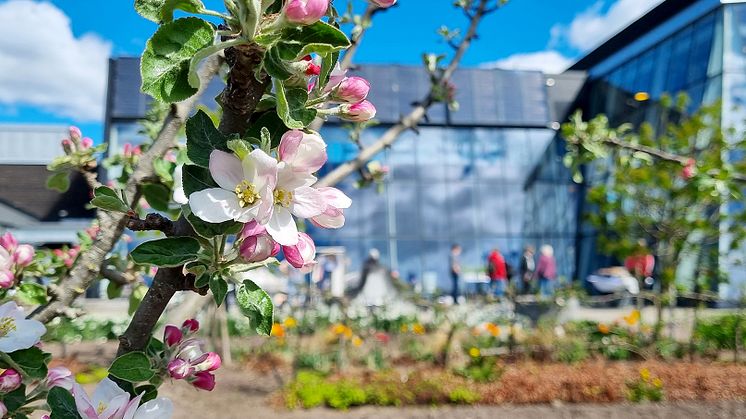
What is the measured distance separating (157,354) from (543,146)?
23.5m

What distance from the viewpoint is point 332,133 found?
20.5 m

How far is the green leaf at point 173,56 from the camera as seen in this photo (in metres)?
0.60

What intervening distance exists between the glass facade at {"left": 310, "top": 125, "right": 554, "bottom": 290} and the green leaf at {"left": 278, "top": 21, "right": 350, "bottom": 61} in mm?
19466

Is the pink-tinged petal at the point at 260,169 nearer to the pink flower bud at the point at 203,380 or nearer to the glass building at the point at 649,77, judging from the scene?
the pink flower bud at the point at 203,380

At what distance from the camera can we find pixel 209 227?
707mm

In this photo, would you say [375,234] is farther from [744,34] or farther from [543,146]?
[744,34]

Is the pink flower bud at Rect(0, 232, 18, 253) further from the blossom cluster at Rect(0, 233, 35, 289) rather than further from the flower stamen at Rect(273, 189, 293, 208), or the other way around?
the flower stamen at Rect(273, 189, 293, 208)

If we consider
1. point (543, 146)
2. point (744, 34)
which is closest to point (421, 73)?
point (543, 146)

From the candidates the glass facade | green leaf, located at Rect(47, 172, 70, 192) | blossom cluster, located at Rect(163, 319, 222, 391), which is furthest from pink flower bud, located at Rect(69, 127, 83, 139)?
the glass facade

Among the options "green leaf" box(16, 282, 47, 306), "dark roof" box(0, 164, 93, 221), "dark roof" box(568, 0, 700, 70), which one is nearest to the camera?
"green leaf" box(16, 282, 47, 306)

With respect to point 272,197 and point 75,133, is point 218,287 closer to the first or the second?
point 272,197

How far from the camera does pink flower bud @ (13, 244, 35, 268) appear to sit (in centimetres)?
123

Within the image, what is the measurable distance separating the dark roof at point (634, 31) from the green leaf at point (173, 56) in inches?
814

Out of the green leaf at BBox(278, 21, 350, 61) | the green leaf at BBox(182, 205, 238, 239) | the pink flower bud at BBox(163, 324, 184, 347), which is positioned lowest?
the pink flower bud at BBox(163, 324, 184, 347)
